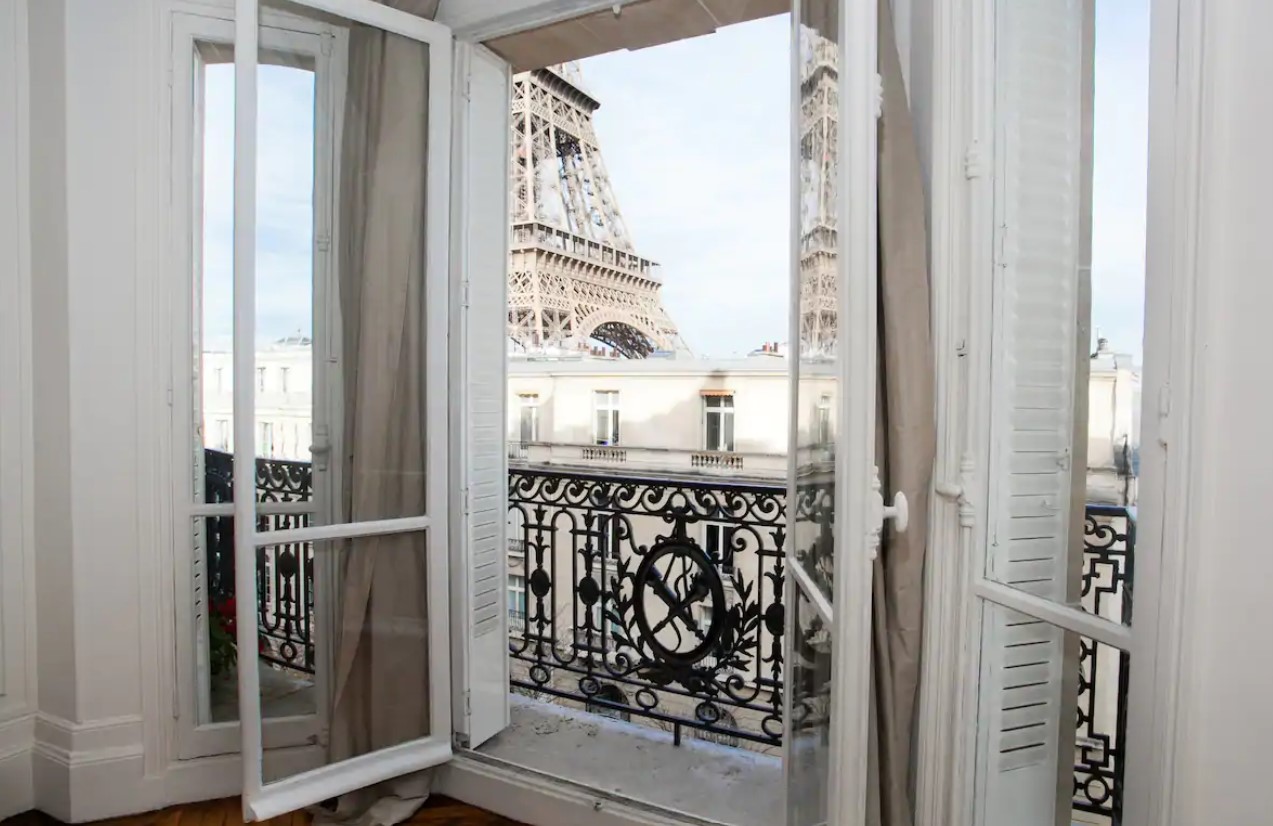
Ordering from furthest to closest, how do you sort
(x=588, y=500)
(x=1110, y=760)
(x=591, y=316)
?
(x=591, y=316)
(x=588, y=500)
(x=1110, y=760)

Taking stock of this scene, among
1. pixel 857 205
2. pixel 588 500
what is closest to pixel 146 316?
pixel 588 500

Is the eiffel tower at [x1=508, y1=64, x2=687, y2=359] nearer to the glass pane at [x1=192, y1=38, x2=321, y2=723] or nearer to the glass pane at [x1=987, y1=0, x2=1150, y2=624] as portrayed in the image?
the glass pane at [x1=192, y1=38, x2=321, y2=723]

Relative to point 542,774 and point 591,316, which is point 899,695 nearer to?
point 542,774

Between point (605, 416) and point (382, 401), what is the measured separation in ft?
26.7

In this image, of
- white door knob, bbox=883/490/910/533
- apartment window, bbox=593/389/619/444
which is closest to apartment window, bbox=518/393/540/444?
apartment window, bbox=593/389/619/444

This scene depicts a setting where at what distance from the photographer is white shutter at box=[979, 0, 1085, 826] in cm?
97

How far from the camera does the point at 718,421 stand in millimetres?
9500

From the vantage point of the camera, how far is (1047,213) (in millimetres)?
1009

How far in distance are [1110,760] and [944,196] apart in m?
0.82

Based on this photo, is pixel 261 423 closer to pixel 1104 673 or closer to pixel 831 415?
pixel 831 415

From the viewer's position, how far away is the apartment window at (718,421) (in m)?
9.38

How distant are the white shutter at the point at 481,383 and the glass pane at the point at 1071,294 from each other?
127 centimetres

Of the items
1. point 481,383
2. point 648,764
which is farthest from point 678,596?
point 481,383

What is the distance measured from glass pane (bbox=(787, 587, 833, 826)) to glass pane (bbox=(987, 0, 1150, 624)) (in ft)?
0.96
